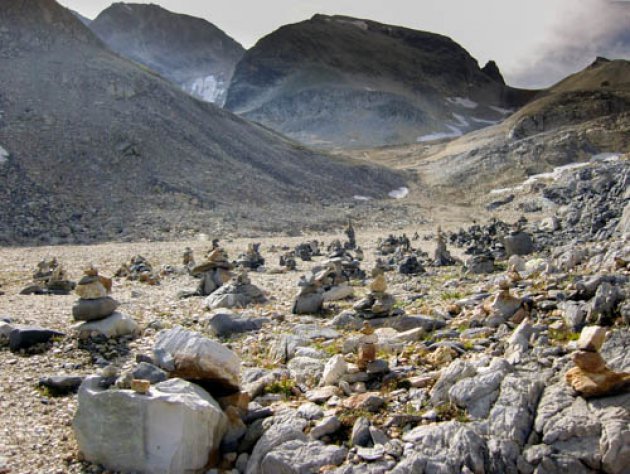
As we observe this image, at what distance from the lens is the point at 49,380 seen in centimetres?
1020

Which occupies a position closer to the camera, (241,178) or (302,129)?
(241,178)

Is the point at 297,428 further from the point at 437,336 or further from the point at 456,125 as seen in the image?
the point at 456,125

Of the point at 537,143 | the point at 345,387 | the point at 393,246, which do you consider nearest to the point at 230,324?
the point at 345,387

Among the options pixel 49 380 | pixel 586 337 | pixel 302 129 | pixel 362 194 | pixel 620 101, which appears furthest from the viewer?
pixel 302 129

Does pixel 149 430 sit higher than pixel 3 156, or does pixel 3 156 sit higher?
pixel 3 156

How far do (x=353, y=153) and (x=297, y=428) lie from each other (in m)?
112

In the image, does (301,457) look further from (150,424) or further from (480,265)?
(480,265)

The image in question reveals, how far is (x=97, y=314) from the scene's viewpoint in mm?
13312

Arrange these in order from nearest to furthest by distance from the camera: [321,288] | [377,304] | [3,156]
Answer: [377,304], [321,288], [3,156]

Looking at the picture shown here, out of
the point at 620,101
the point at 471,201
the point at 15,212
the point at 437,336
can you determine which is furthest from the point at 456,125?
the point at 437,336

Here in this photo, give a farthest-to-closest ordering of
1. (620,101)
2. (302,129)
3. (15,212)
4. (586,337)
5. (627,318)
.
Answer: (302,129) → (620,101) → (15,212) → (627,318) → (586,337)

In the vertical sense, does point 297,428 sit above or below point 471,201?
below

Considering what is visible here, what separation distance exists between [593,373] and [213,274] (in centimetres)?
1440

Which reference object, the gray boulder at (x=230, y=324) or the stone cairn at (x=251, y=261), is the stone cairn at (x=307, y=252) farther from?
the gray boulder at (x=230, y=324)
